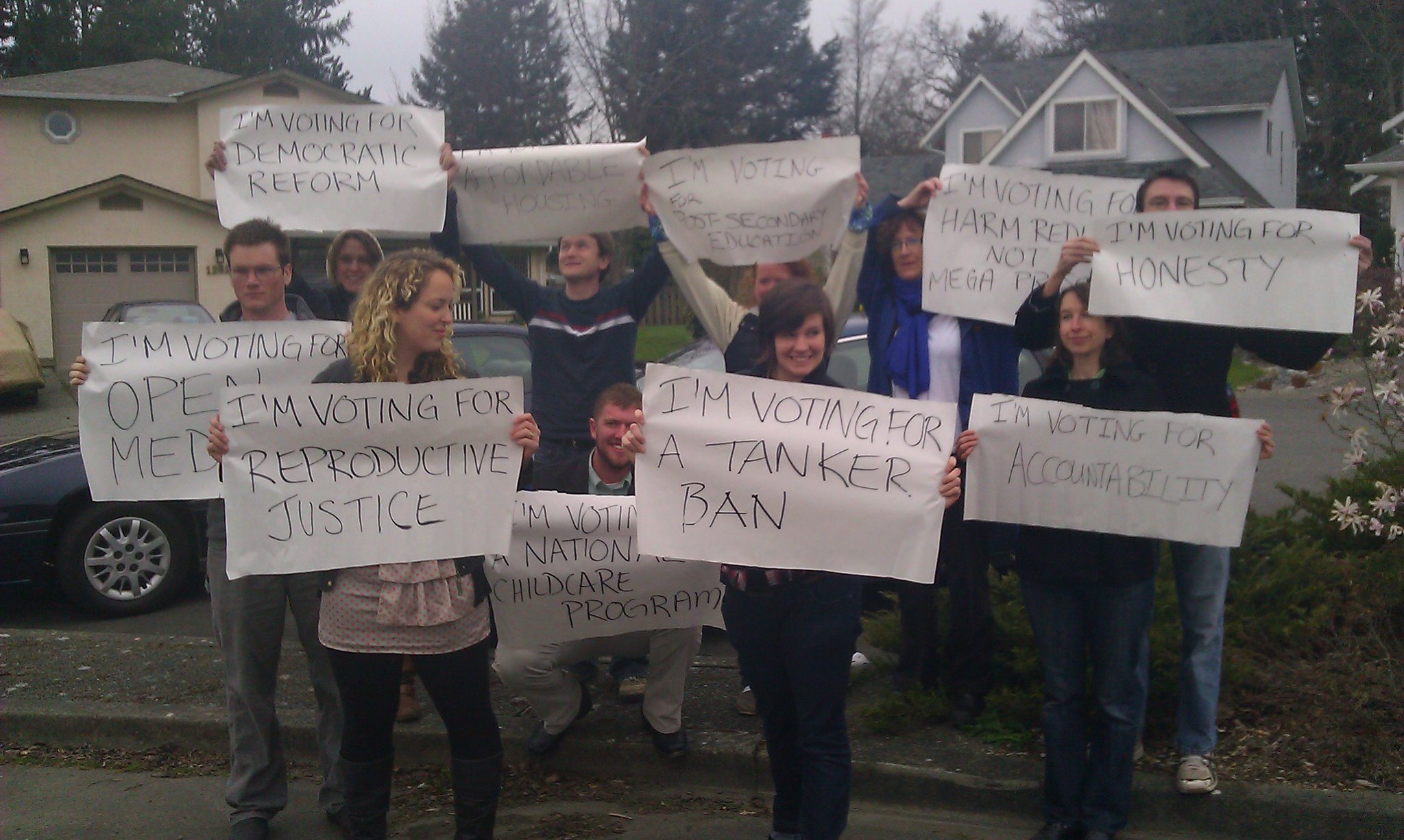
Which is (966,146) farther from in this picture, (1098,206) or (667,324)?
(1098,206)

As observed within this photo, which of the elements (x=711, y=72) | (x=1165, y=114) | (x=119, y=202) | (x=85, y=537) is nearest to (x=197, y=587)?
(x=85, y=537)

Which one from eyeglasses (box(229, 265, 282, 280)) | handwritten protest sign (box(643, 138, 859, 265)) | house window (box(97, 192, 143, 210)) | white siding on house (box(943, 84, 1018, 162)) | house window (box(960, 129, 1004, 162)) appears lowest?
eyeglasses (box(229, 265, 282, 280))

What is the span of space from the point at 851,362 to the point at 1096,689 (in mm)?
3670

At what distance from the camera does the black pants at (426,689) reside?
346cm

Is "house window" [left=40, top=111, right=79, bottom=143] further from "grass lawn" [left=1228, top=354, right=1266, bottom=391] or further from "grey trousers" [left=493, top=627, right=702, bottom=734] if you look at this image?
"grey trousers" [left=493, top=627, right=702, bottom=734]

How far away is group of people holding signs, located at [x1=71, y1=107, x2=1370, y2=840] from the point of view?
A: 3.57 m

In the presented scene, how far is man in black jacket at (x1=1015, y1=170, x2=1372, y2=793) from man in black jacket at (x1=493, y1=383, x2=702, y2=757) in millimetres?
1525

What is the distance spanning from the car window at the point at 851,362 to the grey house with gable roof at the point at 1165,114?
23.7 meters

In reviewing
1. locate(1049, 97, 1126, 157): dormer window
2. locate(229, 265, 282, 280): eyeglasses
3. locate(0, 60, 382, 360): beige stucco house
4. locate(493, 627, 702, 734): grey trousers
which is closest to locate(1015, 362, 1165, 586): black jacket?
locate(493, 627, 702, 734): grey trousers

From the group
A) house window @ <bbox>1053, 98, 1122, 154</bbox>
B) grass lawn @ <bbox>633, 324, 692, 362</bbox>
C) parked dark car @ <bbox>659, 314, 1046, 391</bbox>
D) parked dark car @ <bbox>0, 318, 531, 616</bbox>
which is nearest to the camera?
parked dark car @ <bbox>659, 314, 1046, 391</bbox>

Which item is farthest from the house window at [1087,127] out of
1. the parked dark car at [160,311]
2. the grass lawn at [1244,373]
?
the parked dark car at [160,311]

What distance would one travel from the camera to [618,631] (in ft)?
14.9

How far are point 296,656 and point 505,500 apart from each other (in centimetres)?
291

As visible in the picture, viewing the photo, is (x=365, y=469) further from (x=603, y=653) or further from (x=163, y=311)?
(x=163, y=311)
